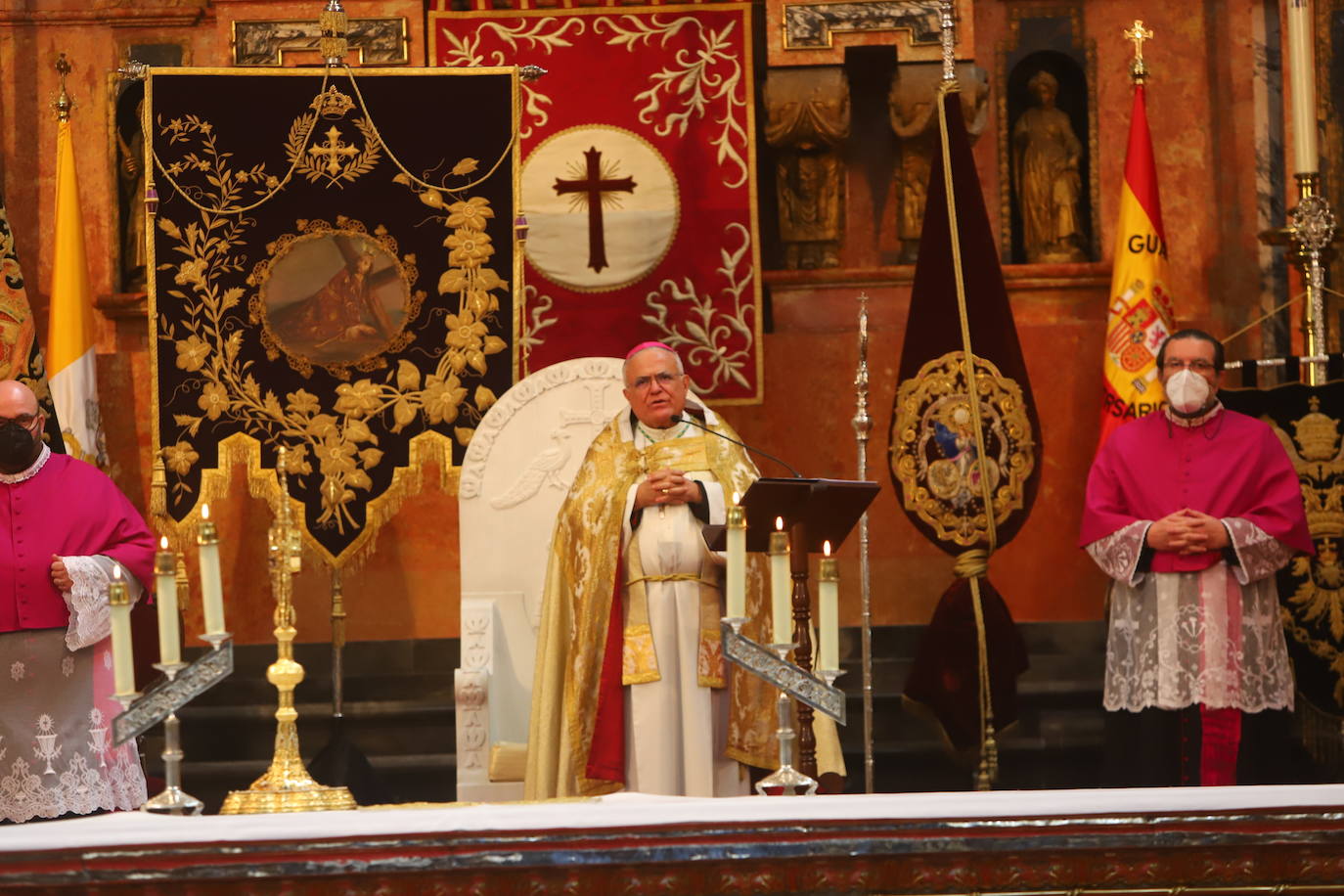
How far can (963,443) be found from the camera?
7648 millimetres

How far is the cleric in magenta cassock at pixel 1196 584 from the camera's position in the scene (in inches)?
259

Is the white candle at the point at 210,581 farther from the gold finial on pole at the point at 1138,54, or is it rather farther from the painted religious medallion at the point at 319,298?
the gold finial on pole at the point at 1138,54

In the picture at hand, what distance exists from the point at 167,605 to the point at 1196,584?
3782mm

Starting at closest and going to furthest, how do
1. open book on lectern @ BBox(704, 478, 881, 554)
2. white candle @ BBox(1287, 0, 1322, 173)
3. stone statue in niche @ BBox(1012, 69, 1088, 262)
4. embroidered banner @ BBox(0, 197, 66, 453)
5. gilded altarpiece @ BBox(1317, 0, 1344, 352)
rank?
1. open book on lectern @ BBox(704, 478, 881, 554)
2. white candle @ BBox(1287, 0, 1322, 173)
3. embroidered banner @ BBox(0, 197, 66, 453)
4. stone statue in niche @ BBox(1012, 69, 1088, 262)
5. gilded altarpiece @ BBox(1317, 0, 1344, 352)

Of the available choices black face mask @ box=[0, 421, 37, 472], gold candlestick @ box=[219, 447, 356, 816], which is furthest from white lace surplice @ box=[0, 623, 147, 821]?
gold candlestick @ box=[219, 447, 356, 816]

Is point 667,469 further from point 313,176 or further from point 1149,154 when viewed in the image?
point 1149,154

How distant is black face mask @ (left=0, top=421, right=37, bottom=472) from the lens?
21.5ft

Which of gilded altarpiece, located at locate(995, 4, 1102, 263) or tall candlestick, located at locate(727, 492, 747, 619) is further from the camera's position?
gilded altarpiece, located at locate(995, 4, 1102, 263)

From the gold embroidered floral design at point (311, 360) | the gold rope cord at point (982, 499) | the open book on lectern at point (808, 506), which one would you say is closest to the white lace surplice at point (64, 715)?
the gold embroidered floral design at point (311, 360)

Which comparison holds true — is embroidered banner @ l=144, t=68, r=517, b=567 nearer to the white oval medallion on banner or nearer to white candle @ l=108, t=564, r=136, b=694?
the white oval medallion on banner

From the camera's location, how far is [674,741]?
647 centimetres

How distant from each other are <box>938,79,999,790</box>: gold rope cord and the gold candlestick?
11.1 ft

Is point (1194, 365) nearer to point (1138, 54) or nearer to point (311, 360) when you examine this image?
point (1138, 54)

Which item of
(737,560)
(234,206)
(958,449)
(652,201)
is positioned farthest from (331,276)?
(737,560)
